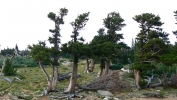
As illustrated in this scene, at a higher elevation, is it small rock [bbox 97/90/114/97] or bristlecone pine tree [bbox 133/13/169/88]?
bristlecone pine tree [bbox 133/13/169/88]

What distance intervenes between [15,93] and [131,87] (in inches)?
425

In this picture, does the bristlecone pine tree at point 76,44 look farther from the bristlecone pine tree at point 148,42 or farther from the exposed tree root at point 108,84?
the bristlecone pine tree at point 148,42

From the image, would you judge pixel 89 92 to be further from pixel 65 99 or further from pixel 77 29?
pixel 77 29

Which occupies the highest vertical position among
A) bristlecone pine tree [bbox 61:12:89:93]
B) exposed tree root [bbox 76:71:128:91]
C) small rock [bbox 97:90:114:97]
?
bristlecone pine tree [bbox 61:12:89:93]

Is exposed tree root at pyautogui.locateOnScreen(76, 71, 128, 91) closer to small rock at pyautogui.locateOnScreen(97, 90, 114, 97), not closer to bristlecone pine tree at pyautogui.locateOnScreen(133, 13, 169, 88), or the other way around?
small rock at pyautogui.locateOnScreen(97, 90, 114, 97)

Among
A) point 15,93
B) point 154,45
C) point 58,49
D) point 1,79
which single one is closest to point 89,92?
point 58,49

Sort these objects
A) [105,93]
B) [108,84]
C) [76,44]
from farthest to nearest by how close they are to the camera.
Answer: [108,84] → [105,93] → [76,44]

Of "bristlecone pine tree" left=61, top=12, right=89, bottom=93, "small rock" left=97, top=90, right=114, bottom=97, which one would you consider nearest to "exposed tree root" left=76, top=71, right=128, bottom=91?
"small rock" left=97, top=90, right=114, bottom=97

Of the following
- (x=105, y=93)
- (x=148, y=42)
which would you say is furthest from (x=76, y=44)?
(x=148, y=42)

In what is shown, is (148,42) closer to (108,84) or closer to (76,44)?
(108,84)

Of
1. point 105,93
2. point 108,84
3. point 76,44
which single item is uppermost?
point 76,44

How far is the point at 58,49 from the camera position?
19.8 metres

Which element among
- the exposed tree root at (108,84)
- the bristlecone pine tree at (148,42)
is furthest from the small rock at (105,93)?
the bristlecone pine tree at (148,42)

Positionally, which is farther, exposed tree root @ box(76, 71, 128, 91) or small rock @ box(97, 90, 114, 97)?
exposed tree root @ box(76, 71, 128, 91)
